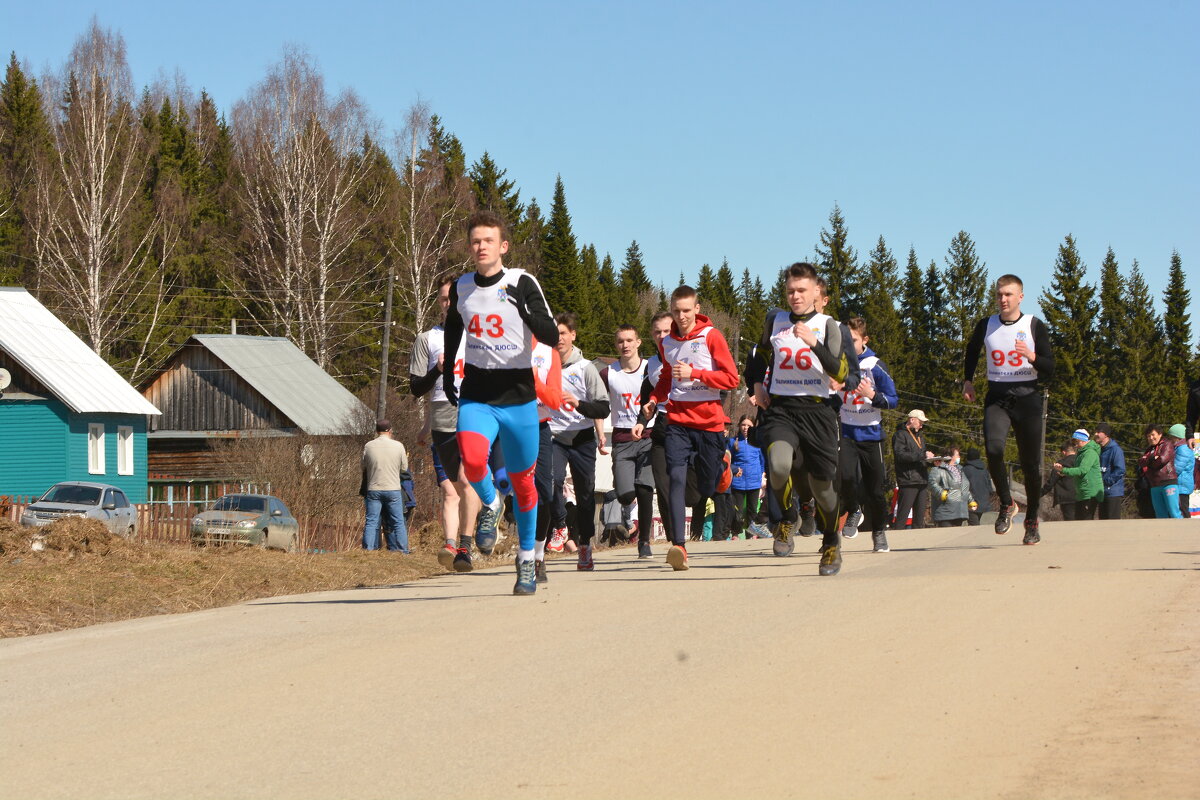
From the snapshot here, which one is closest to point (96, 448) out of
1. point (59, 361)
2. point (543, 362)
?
point (59, 361)

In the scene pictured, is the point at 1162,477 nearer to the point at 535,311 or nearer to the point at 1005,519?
the point at 1005,519

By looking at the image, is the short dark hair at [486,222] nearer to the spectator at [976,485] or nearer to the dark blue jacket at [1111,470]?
the dark blue jacket at [1111,470]

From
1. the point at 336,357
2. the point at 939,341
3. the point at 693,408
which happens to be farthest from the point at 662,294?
the point at 693,408

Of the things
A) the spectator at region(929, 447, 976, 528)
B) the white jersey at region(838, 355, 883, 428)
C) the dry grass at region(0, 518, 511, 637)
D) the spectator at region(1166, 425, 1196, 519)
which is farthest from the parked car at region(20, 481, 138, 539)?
the white jersey at region(838, 355, 883, 428)

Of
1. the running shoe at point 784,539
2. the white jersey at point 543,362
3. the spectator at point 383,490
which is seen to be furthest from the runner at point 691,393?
the spectator at point 383,490

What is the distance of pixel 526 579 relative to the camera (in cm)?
986

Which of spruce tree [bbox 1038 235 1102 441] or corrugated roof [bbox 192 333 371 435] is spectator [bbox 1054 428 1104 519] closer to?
corrugated roof [bbox 192 333 371 435]

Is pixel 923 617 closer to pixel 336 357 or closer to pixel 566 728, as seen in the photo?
pixel 566 728

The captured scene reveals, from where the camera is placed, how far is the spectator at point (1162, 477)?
21.1 m

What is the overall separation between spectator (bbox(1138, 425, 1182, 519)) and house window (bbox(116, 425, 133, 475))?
4247 centimetres

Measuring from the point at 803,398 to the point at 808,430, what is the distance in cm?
23

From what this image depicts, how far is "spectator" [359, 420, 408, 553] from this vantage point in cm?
1880

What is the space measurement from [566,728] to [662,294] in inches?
5455

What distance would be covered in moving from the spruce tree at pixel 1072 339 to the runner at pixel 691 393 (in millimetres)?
89264
